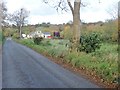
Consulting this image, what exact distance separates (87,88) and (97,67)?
4455 mm

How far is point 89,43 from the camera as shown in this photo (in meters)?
30.1

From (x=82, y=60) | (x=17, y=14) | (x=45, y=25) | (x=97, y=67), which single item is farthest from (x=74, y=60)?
(x=45, y=25)

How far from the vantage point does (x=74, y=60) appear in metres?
21.8

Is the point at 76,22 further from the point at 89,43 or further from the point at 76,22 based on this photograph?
the point at 89,43

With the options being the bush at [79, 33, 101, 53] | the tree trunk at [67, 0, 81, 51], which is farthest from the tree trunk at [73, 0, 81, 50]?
the bush at [79, 33, 101, 53]

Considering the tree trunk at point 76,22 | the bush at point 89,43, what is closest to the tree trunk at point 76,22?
the tree trunk at point 76,22

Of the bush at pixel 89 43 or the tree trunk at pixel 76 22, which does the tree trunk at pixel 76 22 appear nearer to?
the tree trunk at pixel 76 22

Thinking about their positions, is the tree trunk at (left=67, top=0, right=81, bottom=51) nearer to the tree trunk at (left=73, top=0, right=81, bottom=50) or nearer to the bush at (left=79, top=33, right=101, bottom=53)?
the tree trunk at (left=73, top=0, right=81, bottom=50)

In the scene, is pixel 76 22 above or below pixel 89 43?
above

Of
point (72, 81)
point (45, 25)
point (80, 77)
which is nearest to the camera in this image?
point (72, 81)

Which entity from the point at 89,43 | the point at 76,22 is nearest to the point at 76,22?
the point at 76,22

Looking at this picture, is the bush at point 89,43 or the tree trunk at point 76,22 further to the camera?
the bush at point 89,43

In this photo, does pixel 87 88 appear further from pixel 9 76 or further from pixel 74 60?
pixel 74 60

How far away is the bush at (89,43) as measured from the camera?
29578mm
